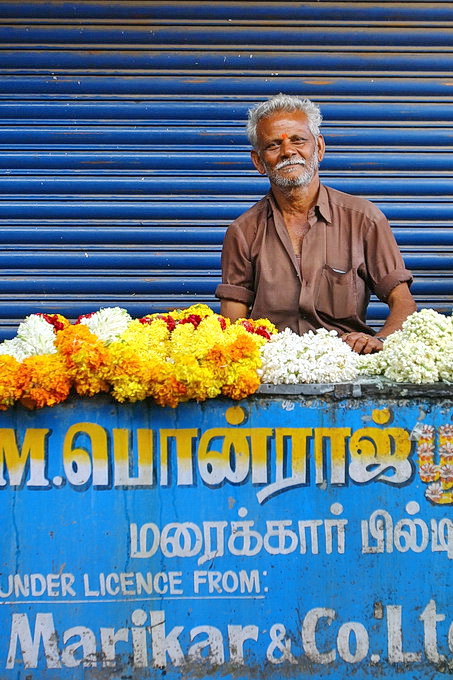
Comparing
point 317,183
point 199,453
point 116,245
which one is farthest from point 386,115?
point 199,453

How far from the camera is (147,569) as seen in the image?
9.08 ft

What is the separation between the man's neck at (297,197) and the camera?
3820 mm

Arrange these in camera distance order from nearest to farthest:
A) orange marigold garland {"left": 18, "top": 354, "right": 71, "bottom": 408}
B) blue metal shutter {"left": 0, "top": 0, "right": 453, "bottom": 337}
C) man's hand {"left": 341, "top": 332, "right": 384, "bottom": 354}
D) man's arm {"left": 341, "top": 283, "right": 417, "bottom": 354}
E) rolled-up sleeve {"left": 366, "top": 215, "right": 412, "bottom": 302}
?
orange marigold garland {"left": 18, "top": 354, "right": 71, "bottom": 408}, man's hand {"left": 341, "top": 332, "right": 384, "bottom": 354}, man's arm {"left": 341, "top": 283, "right": 417, "bottom": 354}, rolled-up sleeve {"left": 366, "top": 215, "right": 412, "bottom": 302}, blue metal shutter {"left": 0, "top": 0, "right": 453, "bottom": 337}

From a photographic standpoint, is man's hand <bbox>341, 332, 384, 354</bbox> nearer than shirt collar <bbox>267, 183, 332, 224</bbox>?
Yes

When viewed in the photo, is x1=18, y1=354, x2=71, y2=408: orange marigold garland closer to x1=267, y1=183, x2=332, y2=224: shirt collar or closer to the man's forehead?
x1=267, y1=183, x2=332, y2=224: shirt collar

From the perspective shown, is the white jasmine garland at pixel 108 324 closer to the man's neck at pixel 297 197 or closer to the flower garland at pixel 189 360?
the flower garland at pixel 189 360

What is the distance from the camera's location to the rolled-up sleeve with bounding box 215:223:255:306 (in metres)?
3.87

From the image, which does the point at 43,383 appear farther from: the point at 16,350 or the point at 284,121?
the point at 284,121

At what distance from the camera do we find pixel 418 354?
2.79 m

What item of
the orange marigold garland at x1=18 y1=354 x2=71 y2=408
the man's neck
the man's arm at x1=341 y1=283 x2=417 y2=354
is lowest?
the orange marigold garland at x1=18 y1=354 x2=71 y2=408

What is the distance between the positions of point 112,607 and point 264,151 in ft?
7.46

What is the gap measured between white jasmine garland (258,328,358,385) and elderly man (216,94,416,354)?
78cm

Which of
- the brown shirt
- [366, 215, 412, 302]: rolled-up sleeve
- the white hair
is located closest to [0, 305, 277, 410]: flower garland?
the brown shirt

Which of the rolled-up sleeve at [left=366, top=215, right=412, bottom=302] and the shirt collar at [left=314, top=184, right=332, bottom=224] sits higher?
the shirt collar at [left=314, top=184, right=332, bottom=224]
